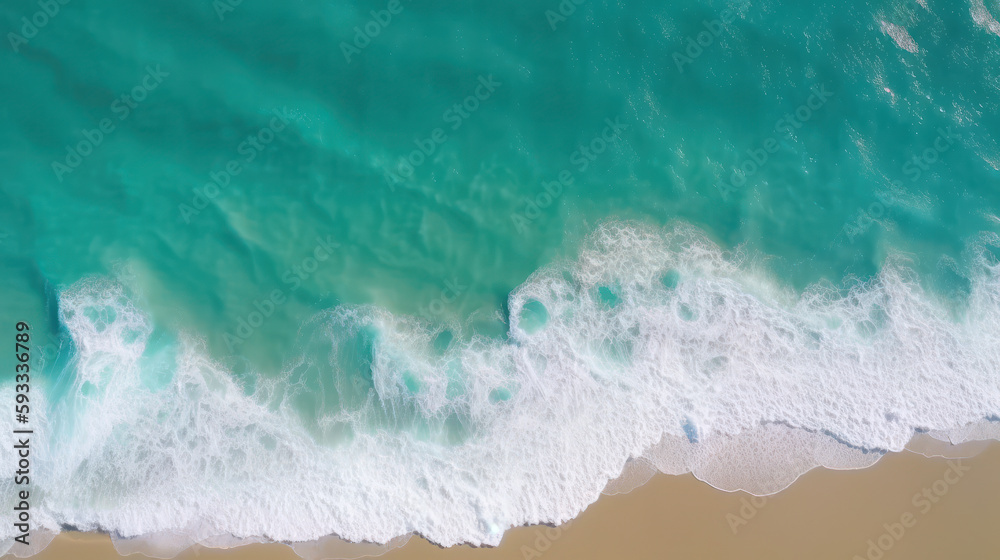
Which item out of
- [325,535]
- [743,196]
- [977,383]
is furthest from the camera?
[743,196]

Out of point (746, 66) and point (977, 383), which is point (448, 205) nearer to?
point (746, 66)

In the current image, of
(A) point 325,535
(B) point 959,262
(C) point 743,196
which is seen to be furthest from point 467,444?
(B) point 959,262

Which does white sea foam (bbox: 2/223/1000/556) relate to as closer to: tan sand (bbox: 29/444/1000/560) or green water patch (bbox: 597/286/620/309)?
green water patch (bbox: 597/286/620/309)

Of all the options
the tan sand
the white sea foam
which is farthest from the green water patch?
the tan sand

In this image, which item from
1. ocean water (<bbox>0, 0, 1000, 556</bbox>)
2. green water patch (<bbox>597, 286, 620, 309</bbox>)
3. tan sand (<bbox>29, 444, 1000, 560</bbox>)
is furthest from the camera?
green water patch (<bbox>597, 286, 620, 309</bbox>)

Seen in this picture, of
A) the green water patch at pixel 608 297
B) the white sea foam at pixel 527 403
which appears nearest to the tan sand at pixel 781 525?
the white sea foam at pixel 527 403

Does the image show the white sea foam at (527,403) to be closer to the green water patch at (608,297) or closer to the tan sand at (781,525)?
the green water patch at (608,297)

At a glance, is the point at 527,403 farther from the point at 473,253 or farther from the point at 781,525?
the point at 781,525

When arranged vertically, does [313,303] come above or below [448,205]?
below
